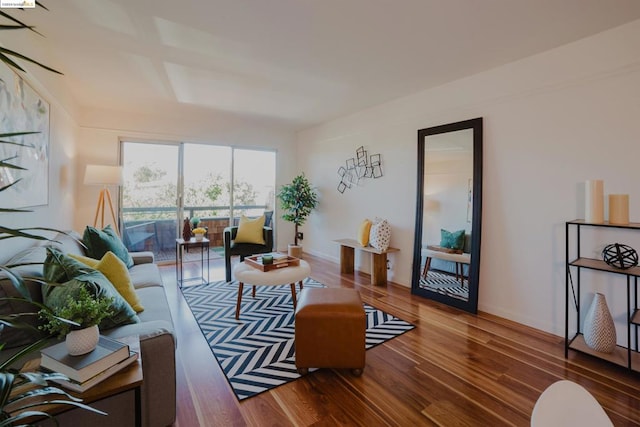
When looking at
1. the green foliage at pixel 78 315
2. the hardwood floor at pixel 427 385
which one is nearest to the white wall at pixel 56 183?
the green foliage at pixel 78 315

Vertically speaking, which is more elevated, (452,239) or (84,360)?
(452,239)

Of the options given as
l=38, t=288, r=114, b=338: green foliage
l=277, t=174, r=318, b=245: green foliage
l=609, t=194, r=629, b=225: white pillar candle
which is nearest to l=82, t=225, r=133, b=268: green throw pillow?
l=38, t=288, r=114, b=338: green foliage

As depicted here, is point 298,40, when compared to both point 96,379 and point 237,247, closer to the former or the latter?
point 96,379

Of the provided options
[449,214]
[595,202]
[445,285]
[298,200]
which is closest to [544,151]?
[595,202]

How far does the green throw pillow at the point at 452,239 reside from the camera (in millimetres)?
3277

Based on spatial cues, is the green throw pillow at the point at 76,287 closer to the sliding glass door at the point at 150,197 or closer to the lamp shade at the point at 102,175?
the lamp shade at the point at 102,175

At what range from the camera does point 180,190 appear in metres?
5.12

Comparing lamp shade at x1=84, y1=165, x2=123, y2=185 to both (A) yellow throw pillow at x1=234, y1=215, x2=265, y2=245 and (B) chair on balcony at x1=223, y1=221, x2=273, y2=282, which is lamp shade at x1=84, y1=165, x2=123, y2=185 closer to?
(B) chair on balcony at x1=223, y1=221, x2=273, y2=282

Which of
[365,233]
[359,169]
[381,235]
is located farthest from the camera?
[359,169]

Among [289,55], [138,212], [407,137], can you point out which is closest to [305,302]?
[289,55]

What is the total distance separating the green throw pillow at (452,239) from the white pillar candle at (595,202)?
1144mm

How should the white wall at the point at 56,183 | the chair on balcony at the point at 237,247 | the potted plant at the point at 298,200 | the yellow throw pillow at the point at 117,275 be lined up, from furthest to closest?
the potted plant at the point at 298,200, the chair on balcony at the point at 237,247, the white wall at the point at 56,183, the yellow throw pillow at the point at 117,275

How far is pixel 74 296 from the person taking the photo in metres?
1.37

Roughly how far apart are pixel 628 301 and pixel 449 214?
159cm
